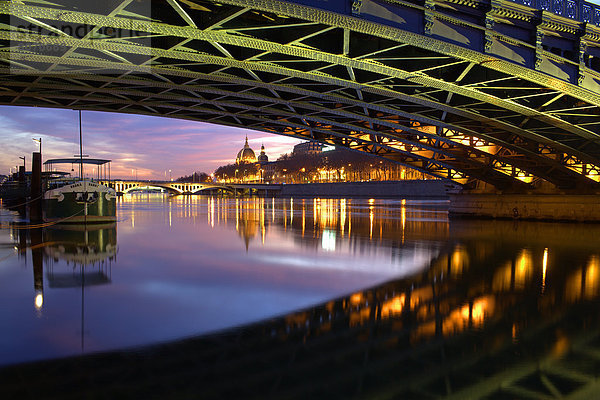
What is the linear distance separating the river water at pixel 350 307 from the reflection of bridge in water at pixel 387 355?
3 cm

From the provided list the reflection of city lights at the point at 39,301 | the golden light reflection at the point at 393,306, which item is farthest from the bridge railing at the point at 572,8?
the reflection of city lights at the point at 39,301

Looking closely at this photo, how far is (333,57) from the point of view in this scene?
13375 mm

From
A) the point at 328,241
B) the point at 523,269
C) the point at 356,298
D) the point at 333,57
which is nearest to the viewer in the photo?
the point at 356,298

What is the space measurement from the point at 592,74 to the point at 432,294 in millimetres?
13564

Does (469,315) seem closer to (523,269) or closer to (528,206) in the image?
(523,269)

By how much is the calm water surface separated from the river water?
0.03 m

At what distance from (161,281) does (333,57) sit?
794 centimetres

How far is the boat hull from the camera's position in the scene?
26.1m

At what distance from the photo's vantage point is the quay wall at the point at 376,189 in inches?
3462

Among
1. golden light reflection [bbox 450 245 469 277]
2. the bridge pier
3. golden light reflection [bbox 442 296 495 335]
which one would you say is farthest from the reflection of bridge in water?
the bridge pier

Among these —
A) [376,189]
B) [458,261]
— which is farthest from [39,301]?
[376,189]

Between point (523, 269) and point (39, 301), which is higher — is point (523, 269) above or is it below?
below

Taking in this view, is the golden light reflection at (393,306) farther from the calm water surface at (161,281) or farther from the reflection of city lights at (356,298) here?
the calm water surface at (161,281)

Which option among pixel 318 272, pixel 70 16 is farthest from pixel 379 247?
pixel 70 16
